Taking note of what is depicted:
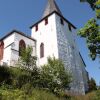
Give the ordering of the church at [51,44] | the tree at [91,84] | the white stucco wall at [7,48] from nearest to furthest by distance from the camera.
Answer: the white stucco wall at [7,48] → the church at [51,44] → the tree at [91,84]

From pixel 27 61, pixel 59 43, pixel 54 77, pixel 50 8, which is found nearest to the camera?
pixel 27 61

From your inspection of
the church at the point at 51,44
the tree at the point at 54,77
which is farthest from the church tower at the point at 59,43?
the tree at the point at 54,77

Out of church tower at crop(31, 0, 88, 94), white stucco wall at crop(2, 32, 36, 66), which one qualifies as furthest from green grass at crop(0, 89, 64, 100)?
church tower at crop(31, 0, 88, 94)

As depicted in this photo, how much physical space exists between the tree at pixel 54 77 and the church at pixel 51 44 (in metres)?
7.87

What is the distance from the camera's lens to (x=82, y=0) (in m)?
16.0

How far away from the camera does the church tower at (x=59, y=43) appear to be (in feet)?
115

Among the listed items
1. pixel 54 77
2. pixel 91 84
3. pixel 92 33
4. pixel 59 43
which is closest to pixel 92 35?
pixel 92 33

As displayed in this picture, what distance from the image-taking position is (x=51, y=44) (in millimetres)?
36000

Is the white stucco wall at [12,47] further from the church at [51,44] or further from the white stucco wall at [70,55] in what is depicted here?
the white stucco wall at [70,55]

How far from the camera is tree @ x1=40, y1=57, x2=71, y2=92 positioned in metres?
23.7

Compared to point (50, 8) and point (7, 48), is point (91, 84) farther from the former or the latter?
point (7, 48)

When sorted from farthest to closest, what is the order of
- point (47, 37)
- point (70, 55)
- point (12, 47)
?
point (47, 37) < point (70, 55) < point (12, 47)

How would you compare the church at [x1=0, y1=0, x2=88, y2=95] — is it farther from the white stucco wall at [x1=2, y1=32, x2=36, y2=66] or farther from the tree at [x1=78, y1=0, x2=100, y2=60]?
the tree at [x1=78, y1=0, x2=100, y2=60]

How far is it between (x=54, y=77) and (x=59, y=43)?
11.6 meters
